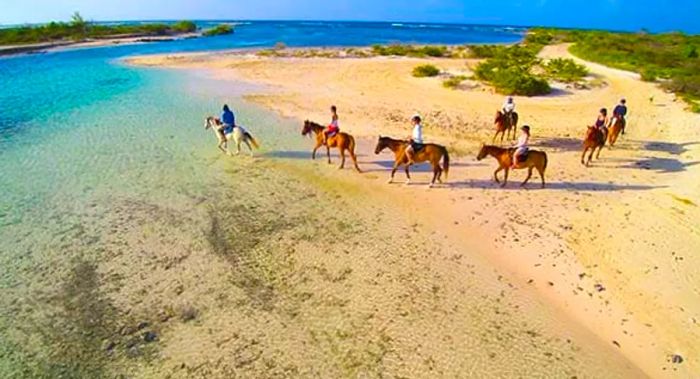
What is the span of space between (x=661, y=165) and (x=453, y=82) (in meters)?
15.7

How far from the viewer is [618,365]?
6.87m

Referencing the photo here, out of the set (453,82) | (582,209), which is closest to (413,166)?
(582,209)

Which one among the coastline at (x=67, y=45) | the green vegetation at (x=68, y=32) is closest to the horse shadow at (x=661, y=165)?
the coastline at (x=67, y=45)

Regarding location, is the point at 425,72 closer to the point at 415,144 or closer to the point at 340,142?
the point at 340,142

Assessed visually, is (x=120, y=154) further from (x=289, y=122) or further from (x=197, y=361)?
(x=197, y=361)

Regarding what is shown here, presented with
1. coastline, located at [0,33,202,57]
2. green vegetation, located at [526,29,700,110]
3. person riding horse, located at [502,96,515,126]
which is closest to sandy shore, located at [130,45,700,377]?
person riding horse, located at [502,96,515,126]

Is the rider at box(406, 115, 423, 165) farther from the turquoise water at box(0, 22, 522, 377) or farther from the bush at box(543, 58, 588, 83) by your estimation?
the bush at box(543, 58, 588, 83)

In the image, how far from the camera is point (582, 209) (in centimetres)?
1154

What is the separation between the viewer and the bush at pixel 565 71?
30656mm

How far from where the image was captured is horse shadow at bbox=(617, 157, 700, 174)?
14.4 meters

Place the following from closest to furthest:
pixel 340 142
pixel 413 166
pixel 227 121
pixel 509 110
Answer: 1. pixel 340 142
2. pixel 413 166
3. pixel 227 121
4. pixel 509 110

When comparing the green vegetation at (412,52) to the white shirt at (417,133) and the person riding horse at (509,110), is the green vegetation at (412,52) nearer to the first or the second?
the person riding horse at (509,110)

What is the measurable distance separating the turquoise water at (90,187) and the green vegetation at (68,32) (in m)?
46.5

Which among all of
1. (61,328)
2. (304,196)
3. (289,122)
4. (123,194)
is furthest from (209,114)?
(61,328)
